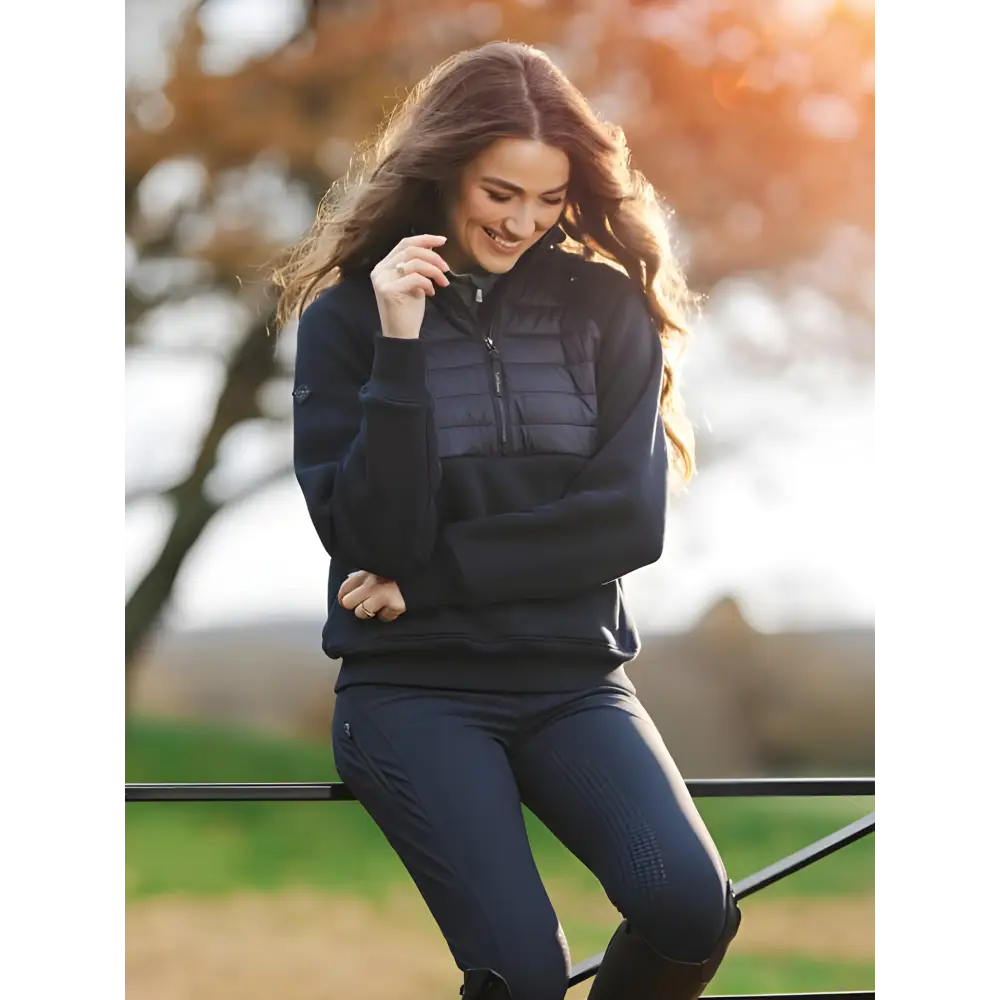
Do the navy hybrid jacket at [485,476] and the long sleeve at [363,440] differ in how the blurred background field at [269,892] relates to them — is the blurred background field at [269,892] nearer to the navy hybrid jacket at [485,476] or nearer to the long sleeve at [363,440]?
the navy hybrid jacket at [485,476]

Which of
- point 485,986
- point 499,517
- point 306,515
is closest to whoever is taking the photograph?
point 485,986

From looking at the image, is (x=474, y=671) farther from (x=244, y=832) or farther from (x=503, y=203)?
(x=503, y=203)

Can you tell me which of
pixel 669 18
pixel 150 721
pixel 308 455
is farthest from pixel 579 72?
pixel 150 721

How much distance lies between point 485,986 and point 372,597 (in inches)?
22.5

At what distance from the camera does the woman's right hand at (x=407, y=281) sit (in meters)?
1.94

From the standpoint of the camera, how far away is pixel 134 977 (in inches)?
85.1

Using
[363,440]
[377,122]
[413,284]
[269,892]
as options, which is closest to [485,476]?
[363,440]

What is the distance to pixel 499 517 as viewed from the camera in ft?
6.35

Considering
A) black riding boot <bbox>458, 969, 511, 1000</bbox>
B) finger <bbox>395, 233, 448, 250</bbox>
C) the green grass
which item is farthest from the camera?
the green grass

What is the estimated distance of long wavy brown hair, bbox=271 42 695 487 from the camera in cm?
202

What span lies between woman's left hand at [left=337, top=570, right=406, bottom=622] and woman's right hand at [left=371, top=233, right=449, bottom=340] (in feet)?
1.20

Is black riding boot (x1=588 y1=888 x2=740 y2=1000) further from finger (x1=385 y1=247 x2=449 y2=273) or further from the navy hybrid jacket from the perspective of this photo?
finger (x1=385 y1=247 x2=449 y2=273)

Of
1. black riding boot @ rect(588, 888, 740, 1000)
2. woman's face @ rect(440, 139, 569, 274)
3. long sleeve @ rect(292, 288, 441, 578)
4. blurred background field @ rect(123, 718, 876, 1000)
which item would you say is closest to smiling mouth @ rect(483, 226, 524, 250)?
woman's face @ rect(440, 139, 569, 274)
